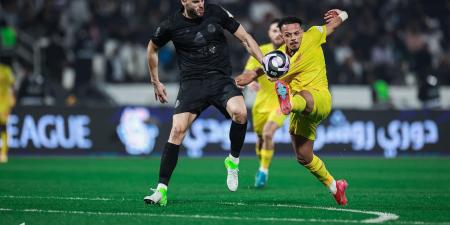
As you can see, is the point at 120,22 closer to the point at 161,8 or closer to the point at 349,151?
the point at 161,8

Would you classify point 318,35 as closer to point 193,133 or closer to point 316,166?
point 316,166

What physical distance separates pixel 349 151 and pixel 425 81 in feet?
11.9

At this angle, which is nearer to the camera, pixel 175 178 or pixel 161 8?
pixel 175 178

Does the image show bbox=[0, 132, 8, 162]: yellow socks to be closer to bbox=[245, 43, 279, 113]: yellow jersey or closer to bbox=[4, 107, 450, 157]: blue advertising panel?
bbox=[4, 107, 450, 157]: blue advertising panel

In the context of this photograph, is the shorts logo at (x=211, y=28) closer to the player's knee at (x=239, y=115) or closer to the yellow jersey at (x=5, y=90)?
the player's knee at (x=239, y=115)

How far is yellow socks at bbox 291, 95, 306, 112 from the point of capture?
418 inches

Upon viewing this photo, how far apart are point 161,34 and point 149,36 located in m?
15.8

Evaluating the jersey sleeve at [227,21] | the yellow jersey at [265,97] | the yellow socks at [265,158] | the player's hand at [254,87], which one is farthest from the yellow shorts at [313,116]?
the yellow jersey at [265,97]

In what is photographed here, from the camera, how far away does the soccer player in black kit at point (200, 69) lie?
1126 centimetres

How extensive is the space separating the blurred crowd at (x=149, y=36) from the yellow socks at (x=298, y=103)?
589 inches

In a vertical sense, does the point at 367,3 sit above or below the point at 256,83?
above

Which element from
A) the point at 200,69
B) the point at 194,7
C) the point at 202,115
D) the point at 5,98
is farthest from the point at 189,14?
the point at 202,115

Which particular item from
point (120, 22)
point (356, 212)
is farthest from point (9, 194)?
point (120, 22)

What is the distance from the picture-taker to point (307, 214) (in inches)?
392
